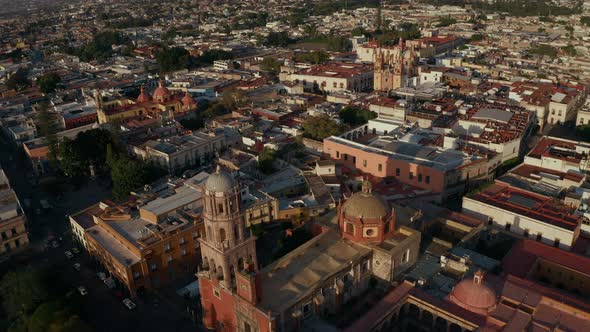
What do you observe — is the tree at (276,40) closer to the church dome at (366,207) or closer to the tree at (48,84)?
the tree at (48,84)

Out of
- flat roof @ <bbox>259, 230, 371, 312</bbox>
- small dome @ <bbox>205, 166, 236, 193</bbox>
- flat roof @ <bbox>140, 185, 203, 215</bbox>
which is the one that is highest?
small dome @ <bbox>205, 166, 236, 193</bbox>

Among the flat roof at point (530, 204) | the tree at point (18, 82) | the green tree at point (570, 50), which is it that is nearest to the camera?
the flat roof at point (530, 204)

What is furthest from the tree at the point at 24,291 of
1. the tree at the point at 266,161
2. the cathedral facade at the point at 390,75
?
the cathedral facade at the point at 390,75

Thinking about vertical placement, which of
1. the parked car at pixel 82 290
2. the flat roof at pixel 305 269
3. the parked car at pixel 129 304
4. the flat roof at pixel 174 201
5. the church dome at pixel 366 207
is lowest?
the parked car at pixel 129 304

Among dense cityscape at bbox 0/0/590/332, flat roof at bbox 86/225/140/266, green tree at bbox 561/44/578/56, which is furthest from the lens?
green tree at bbox 561/44/578/56

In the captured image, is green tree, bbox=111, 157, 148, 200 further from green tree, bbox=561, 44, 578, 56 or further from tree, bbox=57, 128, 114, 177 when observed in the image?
green tree, bbox=561, 44, 578, 56

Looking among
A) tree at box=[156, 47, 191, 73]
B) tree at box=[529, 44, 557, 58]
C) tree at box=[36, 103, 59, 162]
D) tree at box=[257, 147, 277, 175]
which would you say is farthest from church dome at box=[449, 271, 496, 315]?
tree at box=[529, 44, 557, 58]
